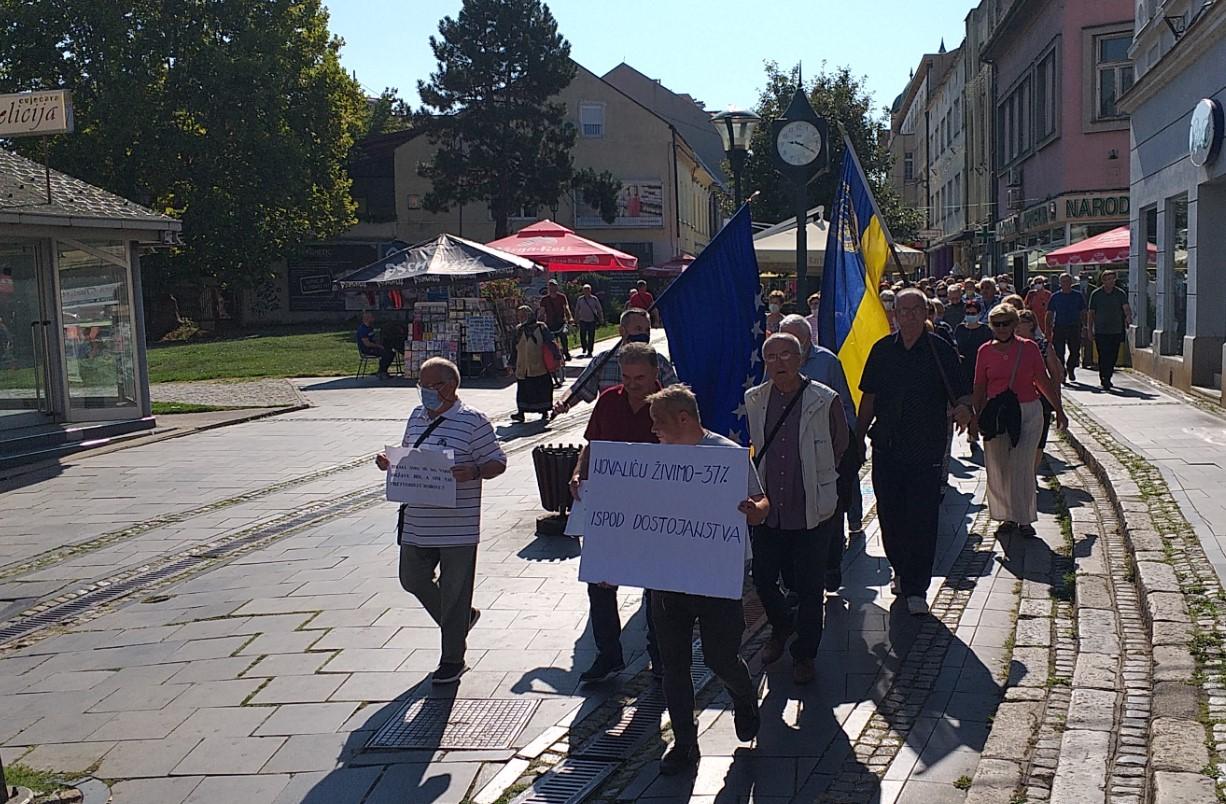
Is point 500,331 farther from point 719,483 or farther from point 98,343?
point 719,483

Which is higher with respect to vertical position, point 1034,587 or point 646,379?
point 646,379

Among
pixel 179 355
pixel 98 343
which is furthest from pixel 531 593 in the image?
pixel 179 355

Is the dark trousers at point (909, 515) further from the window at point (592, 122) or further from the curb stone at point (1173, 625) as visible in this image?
the window at point (592, 122)

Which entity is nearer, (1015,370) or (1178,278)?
(1015,370)

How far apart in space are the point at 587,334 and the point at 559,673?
23.0 metres

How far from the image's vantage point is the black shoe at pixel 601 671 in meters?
6.16

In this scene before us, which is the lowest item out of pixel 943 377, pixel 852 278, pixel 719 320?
pixel 943 377

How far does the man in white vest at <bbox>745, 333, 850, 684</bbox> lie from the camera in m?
6.14

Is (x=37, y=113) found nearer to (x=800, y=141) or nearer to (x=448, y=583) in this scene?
(x=800, y=141)

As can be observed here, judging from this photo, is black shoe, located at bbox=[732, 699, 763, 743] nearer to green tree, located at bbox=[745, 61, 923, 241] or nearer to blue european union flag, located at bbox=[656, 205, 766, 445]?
blue european union flag, located at bbox=[656, 205, 766, 445]

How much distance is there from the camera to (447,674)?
626 cm

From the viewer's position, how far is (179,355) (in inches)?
1293

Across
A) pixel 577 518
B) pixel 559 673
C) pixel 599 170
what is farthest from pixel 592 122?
pixel 577 518

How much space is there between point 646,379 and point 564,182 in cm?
4393
